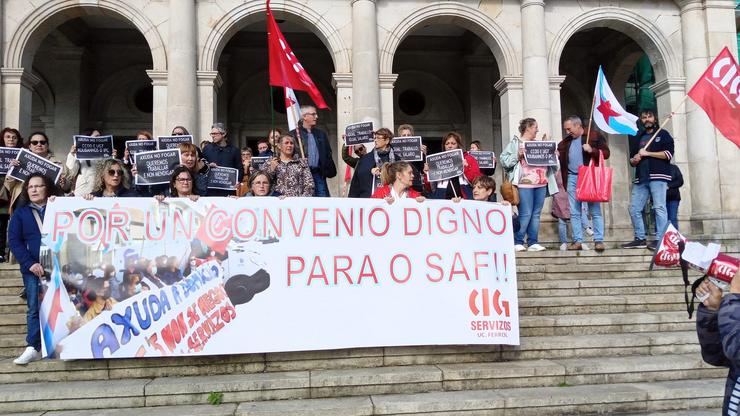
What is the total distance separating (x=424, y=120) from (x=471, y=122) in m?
1.45

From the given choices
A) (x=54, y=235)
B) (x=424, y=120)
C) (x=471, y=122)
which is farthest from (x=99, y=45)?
(x=54, y=235)

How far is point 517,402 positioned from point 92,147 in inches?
268

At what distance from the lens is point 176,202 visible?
5621 millimetres

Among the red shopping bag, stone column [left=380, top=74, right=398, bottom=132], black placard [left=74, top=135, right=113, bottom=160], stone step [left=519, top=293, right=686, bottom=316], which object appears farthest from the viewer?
stone column [left=380, top=74, right=398, bottom=132]

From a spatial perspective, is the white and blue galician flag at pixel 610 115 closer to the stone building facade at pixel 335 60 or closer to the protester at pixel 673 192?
the protester at pixel 673 192

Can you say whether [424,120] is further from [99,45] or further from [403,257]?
[403,257]

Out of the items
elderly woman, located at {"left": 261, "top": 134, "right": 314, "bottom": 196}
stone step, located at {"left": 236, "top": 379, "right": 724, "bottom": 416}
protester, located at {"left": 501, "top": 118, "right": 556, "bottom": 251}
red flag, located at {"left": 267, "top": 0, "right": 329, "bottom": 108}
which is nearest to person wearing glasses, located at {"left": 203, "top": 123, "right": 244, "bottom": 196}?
red flag, located at {"left": 267, "top": 0, "right": 329, "bottom": 108}

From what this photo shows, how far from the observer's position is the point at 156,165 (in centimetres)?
705

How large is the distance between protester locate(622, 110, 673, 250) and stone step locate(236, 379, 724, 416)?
425 centimetres

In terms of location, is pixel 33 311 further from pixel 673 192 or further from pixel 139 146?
pixel 673 192

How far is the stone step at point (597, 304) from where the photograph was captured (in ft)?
22.2

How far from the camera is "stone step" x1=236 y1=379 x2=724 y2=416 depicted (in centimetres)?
469

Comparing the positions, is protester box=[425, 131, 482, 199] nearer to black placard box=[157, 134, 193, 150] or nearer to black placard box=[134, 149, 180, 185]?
black placard box=[134, 149, 180, 185]

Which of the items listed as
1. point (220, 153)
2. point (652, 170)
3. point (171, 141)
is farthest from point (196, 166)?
point (652, 170)
